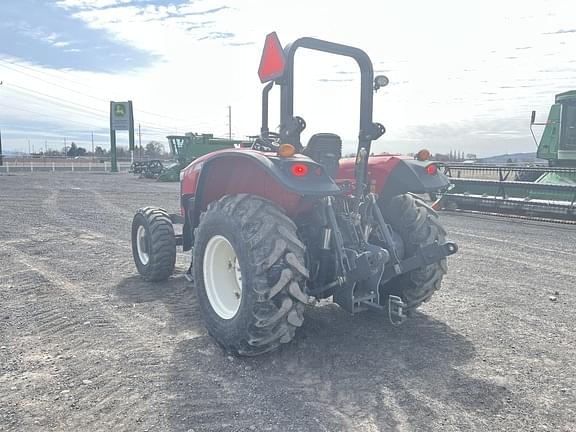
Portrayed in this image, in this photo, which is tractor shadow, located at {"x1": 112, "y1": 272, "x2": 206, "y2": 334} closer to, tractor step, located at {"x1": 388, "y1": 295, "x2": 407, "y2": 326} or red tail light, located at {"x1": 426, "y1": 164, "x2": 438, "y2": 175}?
tractor step, located at {"x1": 388, "y1": 295, "x2": 407, "y2": 326}

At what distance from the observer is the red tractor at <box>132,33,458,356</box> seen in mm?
3098

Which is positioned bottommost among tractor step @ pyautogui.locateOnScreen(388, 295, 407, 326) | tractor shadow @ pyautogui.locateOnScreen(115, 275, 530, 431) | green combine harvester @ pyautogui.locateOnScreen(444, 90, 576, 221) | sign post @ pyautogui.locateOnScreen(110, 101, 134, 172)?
tractor shadow @ pyautogui.locateOnScreen(115, 275, 530, 431)

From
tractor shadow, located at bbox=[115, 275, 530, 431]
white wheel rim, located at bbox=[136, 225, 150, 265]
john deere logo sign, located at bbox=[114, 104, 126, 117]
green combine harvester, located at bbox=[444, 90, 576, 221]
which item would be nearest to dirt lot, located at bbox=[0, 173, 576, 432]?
tractor shadow, located at bbox=[115, 275, 530, 431]

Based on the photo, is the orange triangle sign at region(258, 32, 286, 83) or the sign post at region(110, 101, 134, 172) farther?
the sign post at region(110, 101, 134, 172)

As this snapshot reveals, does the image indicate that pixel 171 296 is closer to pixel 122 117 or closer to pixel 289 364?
pixel 289 364

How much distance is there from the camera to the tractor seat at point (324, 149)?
143 inches

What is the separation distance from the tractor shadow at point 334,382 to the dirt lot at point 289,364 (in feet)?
0.03

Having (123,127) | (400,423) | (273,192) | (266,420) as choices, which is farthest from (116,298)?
(123,127)

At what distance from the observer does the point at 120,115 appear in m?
39.6

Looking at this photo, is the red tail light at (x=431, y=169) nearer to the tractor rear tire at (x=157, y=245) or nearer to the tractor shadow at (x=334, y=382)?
the tractor shadow at (x=334, y=382)

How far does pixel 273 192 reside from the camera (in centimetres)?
361

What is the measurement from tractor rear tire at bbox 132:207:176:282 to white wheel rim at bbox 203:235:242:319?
1620 millimetres

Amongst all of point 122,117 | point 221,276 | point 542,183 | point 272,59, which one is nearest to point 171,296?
point 221,276

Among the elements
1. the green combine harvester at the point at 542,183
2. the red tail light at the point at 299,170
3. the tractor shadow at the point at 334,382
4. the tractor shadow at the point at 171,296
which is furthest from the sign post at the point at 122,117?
the red tail light at the point at 299,170
